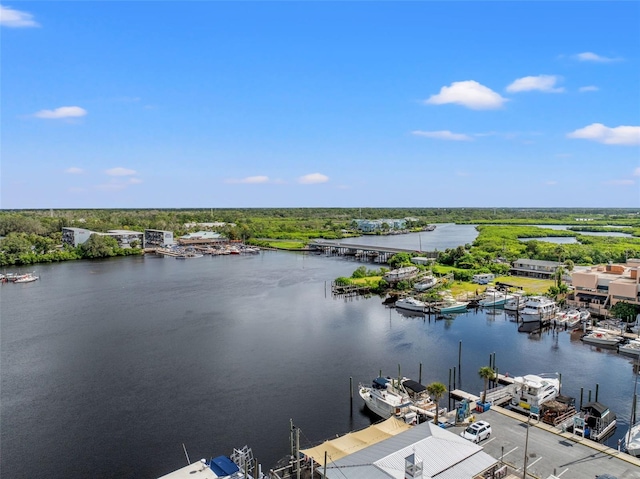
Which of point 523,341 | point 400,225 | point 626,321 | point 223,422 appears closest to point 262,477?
point 223,422

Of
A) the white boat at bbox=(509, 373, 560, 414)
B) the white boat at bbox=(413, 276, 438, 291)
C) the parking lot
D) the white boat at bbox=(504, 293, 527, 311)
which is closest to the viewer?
the parking lot

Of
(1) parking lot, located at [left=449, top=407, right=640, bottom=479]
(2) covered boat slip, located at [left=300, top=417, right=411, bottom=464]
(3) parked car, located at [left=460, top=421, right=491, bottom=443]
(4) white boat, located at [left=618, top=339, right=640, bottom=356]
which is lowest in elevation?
(4) white boat, located at [left=618, top=339, right=640, bottom=356]

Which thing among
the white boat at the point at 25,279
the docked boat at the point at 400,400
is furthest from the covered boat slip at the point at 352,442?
the white boat at the point at 25,279

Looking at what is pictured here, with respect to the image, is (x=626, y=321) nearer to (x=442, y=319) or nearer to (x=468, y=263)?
(x=442, y=319)

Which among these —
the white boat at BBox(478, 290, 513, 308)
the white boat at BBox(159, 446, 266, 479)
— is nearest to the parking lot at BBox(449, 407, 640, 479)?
the white boat at BBox(159, 446, 266, 479)

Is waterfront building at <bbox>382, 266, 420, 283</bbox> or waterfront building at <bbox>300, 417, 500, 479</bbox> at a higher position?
waterfront building at <bbox>300, 417, 500, 479</bbox>

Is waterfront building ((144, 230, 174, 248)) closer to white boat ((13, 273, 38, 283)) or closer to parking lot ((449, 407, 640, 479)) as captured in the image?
white boat ((13, 273, 38, 283))

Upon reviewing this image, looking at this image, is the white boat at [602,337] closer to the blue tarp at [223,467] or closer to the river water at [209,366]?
the river water at [209,366]

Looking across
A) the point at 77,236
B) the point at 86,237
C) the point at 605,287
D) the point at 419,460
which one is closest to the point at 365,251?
the point at 605,287

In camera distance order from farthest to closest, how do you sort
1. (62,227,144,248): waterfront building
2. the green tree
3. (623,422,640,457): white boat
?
(62,227,144,248): waterfront building → the green tree → (623,422,640,457): white boat
